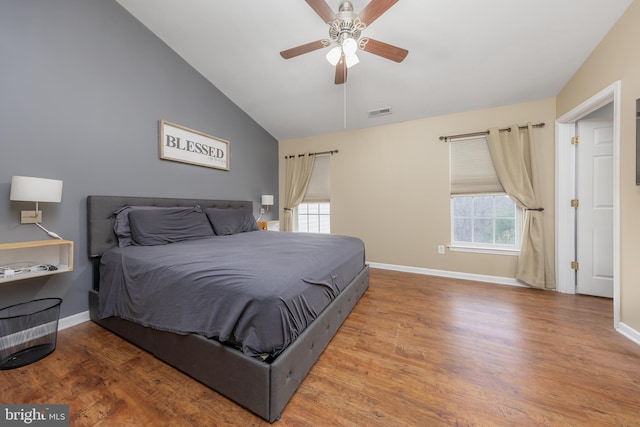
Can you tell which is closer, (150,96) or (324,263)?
(324,263)

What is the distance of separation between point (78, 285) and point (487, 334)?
3.63 meters

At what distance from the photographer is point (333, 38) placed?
6.22ft

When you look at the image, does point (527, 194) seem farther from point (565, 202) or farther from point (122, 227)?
point (122, 227)

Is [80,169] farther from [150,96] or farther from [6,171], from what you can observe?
[150,96]

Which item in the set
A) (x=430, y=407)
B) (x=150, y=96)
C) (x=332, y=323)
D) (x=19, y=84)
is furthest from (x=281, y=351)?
(x=150, y=96)

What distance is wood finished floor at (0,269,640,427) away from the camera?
1192mm

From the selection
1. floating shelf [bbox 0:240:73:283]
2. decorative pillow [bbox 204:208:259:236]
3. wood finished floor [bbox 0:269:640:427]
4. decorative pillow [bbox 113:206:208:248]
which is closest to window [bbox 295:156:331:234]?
decorative pillow [bbox 204:208:259:236]

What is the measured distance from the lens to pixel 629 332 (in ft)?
6.15

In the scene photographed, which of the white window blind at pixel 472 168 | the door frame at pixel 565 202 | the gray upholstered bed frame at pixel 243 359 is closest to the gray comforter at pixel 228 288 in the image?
the gray upholstered bed frame at pixel 243 359

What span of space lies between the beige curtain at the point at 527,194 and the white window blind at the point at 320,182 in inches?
101

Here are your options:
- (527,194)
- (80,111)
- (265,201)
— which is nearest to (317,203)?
(265,201)

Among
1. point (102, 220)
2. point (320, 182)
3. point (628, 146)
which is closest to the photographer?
point (628, 146)

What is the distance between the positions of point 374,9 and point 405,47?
1.08 metres

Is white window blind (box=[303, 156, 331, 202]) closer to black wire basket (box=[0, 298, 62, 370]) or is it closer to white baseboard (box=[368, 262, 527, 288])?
white baseboard (box=[368, 262, 527, 288])
